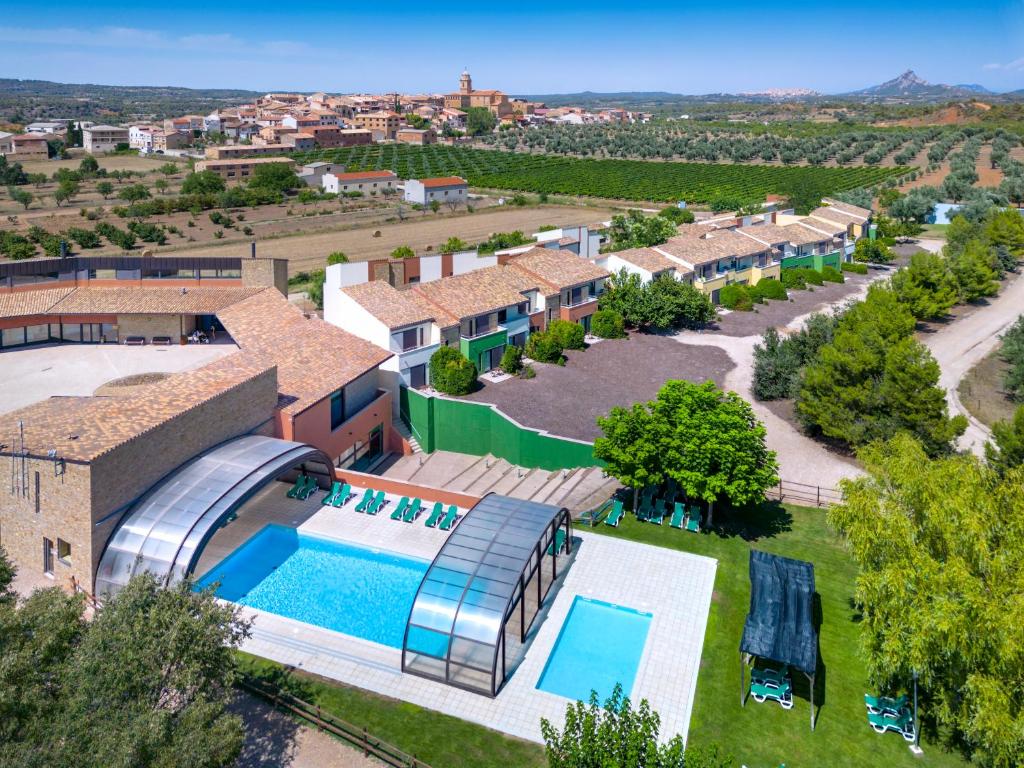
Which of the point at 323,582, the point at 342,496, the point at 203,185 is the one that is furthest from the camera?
the point at 203,185

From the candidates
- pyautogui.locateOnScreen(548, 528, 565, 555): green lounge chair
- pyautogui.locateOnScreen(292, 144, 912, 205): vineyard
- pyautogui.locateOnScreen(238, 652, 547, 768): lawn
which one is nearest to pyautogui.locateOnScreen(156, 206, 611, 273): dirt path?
pyautogui.locateOnScreen(292, 144, 912, 205): vineyard

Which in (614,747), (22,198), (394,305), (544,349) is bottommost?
(614,747)

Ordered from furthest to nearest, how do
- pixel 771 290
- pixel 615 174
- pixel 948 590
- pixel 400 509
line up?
pixel 615 174
pixel 771 290
pixel 400 509
pixel 948 590

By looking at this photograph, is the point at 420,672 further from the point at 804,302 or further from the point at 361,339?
the point at 804,302

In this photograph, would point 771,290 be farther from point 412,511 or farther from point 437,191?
point 437,191

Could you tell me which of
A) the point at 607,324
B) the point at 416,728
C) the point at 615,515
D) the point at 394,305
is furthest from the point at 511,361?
the point at 416,728

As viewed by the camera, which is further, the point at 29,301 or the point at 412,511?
the point at 29,301

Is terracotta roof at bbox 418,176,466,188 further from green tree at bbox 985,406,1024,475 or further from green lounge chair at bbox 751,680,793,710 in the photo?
green lounge chair at bbox 751,680,793,710
